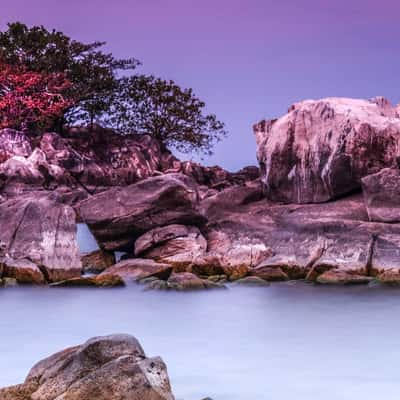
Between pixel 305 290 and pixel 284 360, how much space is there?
5493 millimetres

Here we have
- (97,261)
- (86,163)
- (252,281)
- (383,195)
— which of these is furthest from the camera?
(86,163)

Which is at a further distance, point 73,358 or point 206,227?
point 206,227

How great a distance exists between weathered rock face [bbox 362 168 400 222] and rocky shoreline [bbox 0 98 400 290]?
0.02 meters

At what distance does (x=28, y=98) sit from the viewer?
40.8 m

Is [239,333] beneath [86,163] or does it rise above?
beneath

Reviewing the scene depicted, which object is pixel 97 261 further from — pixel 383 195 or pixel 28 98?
pixel 28 98

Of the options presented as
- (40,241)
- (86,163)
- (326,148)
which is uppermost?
(86,163)

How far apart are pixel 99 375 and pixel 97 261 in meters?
12.5

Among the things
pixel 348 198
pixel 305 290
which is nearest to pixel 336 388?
pixel 305 290

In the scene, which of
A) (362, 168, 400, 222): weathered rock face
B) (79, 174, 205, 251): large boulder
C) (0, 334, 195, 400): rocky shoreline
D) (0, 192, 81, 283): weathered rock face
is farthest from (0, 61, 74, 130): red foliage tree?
(0, 334, 195, 400): rocky shoreline

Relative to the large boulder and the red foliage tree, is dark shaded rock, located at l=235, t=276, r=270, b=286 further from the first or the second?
the red foliage tree

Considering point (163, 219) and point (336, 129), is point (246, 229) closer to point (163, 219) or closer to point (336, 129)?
point (163, 219)

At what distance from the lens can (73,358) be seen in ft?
20.3

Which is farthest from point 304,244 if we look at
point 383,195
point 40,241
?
point 40,241
